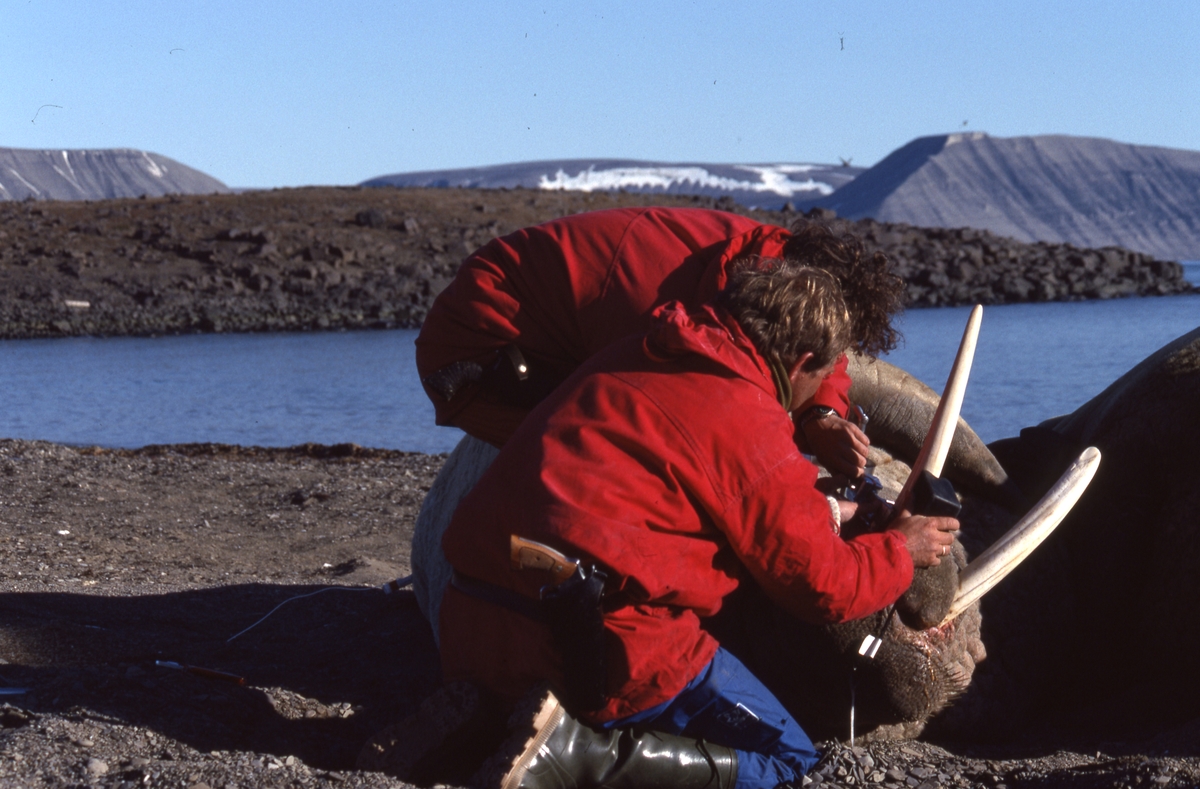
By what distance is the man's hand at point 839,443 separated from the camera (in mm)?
3828

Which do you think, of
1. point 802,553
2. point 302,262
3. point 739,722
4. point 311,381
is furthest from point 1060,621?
point 302,262

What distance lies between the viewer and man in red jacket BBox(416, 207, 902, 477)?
3672 mm

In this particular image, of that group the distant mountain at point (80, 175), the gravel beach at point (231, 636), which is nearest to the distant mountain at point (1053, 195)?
the distant mountain at point (80, 175)

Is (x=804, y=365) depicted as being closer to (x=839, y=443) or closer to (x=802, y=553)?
(x=802, y=553)

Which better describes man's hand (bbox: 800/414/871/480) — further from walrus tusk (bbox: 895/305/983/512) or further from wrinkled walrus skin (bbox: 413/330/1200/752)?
wrinkled walrus skin (bbox: 413/330/1200/752)

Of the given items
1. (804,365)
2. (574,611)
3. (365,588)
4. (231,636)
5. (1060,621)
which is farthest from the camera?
(365,588)

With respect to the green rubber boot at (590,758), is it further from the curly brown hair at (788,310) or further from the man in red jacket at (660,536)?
the curly brown hair at (788,310)

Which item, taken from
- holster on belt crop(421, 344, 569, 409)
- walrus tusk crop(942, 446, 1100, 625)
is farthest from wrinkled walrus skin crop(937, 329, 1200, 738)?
holster on belt crop(421, 344, 569, 409)

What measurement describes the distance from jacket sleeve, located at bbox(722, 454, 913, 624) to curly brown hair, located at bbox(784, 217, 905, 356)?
55cm

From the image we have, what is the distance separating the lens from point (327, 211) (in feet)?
188

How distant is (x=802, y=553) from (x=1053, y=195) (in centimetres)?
15521

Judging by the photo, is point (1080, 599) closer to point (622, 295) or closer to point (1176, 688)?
point (1176, 688)

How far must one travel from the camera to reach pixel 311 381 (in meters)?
24.9

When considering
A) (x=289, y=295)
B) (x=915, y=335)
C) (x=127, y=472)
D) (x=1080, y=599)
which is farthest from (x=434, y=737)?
(x=289, y=295)
